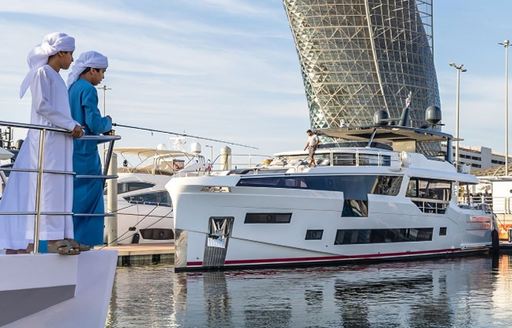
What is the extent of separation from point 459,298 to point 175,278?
23.0 feet

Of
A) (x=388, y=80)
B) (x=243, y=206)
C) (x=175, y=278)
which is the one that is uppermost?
(x=388, y=80)

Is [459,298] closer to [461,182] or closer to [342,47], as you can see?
[461,182]

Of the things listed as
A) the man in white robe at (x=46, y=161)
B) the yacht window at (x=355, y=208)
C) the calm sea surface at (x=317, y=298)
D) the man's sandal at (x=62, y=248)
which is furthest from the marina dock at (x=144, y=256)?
the man's sandal at (x=62, y=248)

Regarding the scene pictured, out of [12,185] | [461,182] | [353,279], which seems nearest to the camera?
[12,185]

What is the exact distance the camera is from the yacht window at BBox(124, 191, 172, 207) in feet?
95.4

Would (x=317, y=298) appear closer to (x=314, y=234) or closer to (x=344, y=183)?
(x=314, y=234)

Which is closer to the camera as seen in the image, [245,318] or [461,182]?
[245,318]

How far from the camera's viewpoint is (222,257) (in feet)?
67.1

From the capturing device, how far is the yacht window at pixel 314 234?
70.0 feet

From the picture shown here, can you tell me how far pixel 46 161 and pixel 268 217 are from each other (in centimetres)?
1555

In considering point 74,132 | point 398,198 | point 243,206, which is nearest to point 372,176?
point 398,198

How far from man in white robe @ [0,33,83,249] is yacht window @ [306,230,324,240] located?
16101 mm

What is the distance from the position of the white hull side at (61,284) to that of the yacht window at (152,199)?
23264mm

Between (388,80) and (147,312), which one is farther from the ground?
(388,80)
